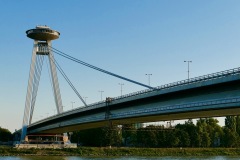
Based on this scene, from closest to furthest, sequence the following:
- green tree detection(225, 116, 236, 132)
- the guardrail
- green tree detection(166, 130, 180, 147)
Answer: the guardrail → green tree detection(166, 130, 180, 147) → green tree detection(225, 116, 236, 132)

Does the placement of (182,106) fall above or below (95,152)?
above

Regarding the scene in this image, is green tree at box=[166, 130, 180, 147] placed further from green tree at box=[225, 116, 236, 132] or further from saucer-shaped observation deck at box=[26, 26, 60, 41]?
saucer-shaped observation deck at box=[26, 26, 60, 41]

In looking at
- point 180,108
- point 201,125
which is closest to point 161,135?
point 201,125

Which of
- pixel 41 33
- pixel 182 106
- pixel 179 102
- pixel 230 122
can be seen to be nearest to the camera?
pixel 182 106

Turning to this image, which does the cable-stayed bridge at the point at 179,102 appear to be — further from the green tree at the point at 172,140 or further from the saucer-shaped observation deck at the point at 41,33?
the green tree at the point at 172,140

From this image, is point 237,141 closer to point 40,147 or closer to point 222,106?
point 40,147

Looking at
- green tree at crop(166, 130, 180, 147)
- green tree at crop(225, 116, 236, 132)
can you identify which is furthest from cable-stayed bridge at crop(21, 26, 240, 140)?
green tree at crop(225, 116, 236, 132)

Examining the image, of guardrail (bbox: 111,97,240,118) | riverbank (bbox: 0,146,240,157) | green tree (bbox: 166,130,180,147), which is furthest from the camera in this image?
green tree (bbox: 166,130,180,147)

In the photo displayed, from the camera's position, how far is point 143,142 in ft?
311

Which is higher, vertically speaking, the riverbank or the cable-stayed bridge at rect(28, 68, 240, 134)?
the cable-stayed bridge at rect(28, 68, 240, 134)

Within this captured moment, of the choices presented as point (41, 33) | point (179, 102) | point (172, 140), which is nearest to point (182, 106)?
point (179, 102)

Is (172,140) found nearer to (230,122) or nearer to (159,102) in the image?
(230,122)

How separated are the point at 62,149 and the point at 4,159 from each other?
17.2m

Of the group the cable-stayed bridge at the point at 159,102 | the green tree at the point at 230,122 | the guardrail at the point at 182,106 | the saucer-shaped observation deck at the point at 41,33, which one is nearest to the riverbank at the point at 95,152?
the cable-stayed bridge at the point at 159,102
